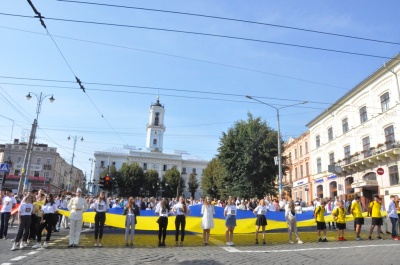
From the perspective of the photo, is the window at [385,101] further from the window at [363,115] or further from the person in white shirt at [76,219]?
the person in white shirt at [76,219]

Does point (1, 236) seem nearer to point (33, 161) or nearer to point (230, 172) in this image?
point (230, 172)

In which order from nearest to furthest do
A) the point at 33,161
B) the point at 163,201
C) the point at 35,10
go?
the point at 35,10 < the point at 163,201 < the point at 33,161

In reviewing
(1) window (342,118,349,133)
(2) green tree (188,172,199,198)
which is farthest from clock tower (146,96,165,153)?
(1) window (342,118,349,133)

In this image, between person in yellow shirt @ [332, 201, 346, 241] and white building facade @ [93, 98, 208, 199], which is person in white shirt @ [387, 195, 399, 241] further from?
white building facade @ [93, 98, 208, 199]

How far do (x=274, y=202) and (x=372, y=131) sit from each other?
1823cm

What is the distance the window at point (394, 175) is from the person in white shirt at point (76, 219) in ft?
92.7

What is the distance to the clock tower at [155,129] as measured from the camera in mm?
111812

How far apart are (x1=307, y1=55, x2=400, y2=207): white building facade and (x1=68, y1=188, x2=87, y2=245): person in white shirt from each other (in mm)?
21763

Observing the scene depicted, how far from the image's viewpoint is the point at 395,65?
29.2 m

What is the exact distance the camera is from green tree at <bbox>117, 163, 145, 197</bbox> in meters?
80.1

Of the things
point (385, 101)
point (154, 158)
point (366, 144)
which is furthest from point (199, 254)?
point (154, 158)

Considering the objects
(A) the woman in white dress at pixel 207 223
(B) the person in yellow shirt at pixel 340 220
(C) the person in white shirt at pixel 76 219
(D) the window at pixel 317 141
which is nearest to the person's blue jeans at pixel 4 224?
(C) the person in white shirt at pixel 76 219

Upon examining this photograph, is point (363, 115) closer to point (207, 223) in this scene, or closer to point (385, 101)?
point (385, 101)

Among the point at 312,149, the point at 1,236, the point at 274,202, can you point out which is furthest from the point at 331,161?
the point at 1,236
